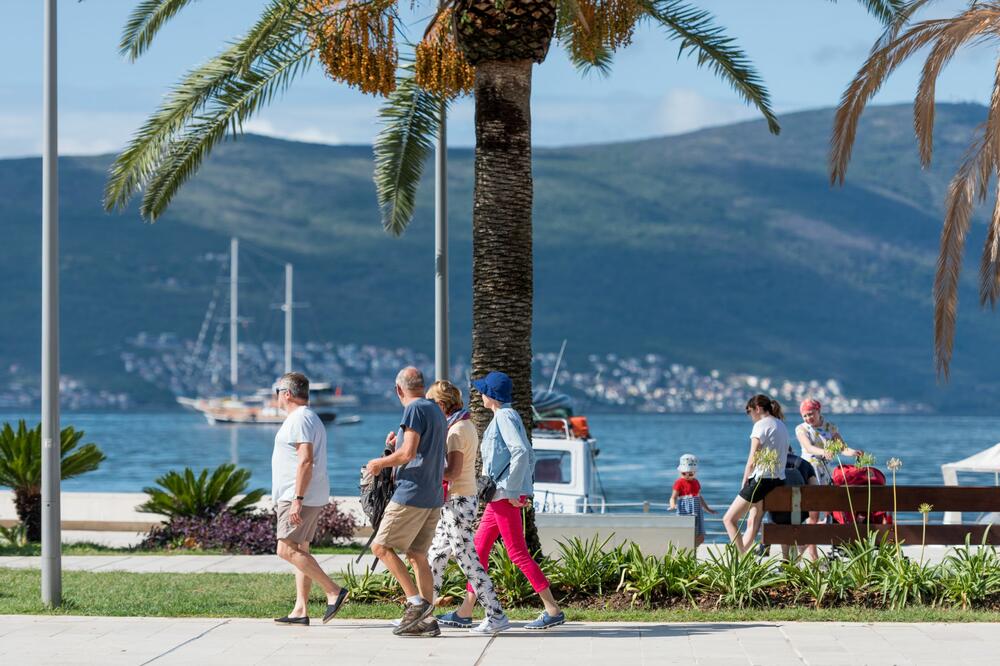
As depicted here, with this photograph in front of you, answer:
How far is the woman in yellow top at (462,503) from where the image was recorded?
985 cm

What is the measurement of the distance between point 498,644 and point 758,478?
158 inches

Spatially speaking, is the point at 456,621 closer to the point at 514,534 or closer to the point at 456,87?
the point at 514,534

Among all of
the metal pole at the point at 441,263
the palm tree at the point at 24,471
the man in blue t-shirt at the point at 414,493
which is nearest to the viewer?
the man in blue t-shirt at the point at 414,493

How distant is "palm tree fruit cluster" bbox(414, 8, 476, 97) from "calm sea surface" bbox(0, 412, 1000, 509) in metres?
28.7

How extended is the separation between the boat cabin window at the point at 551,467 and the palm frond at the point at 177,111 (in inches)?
354

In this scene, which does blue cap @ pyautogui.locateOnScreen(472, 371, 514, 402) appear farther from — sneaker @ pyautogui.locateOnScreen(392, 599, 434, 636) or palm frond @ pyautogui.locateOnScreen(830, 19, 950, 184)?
palm frond @ pyautogui.locateOnScreen(830, 19, 950, 184)

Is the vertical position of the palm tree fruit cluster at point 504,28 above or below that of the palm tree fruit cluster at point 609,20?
below

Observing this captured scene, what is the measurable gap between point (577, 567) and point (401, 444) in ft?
8.17

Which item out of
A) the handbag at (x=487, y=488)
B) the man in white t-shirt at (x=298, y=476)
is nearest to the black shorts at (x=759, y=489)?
the handbag at (x=487, y=488)

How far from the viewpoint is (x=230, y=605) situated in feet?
37.8

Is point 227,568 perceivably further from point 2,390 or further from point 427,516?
point 2,390

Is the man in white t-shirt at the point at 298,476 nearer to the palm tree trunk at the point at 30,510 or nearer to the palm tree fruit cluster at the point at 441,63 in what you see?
the palm tree fruit cluster at the point at 441,63

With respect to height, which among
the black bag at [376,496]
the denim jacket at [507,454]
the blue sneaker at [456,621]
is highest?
the denim jacket at [507,454]

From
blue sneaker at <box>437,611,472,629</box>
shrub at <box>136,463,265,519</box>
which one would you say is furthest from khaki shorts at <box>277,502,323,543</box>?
shrub at <box>136,463,265,519</box>
